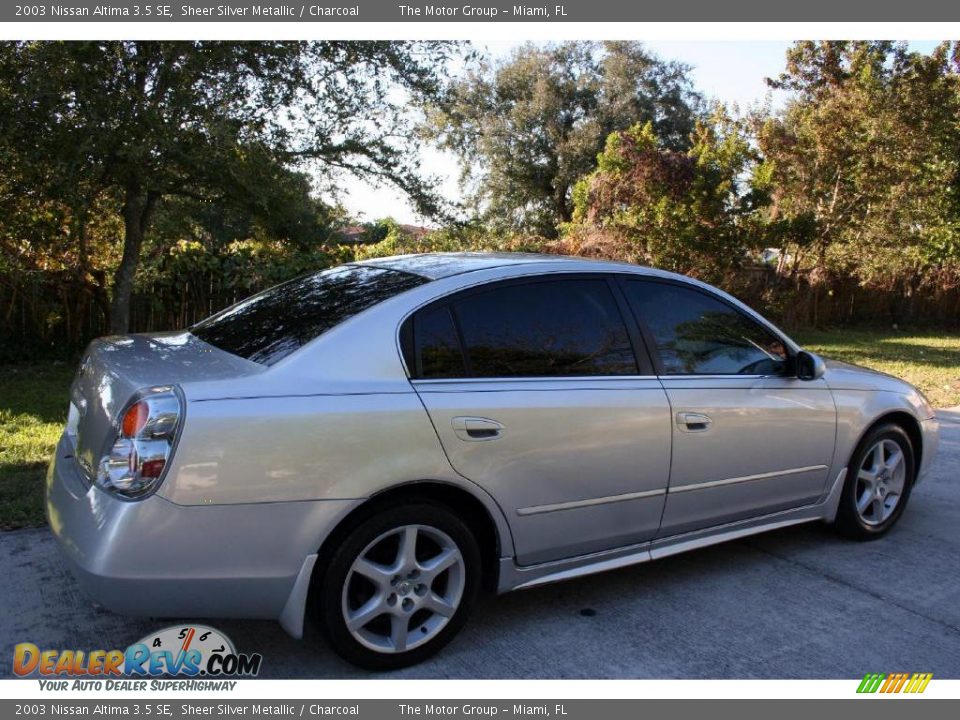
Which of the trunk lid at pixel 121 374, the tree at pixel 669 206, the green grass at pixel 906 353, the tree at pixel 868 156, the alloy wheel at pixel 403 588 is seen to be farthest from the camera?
the tree at pixel 868 156

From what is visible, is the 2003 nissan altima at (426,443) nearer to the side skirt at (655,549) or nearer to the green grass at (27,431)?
the side skirt at (655,549)

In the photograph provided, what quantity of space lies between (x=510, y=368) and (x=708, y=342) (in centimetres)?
122

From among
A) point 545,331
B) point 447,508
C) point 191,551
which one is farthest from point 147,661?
point 545,331

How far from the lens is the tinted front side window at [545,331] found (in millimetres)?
3436

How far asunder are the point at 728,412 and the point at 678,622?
103cm

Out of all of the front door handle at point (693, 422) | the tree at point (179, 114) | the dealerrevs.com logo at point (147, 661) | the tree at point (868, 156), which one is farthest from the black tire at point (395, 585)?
the tree at point (868, 156)

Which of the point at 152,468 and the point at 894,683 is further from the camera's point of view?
the point at 894,683

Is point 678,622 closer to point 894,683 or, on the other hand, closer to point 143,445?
point 894,683

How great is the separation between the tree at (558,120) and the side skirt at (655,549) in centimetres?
2361

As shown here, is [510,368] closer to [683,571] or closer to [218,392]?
[218,392]

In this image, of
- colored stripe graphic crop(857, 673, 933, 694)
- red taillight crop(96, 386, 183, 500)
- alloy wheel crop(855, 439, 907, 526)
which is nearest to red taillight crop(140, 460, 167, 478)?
red taillight crop(96, 386, 183, 500)

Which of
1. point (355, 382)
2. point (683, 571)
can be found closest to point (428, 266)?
point (355, 382)

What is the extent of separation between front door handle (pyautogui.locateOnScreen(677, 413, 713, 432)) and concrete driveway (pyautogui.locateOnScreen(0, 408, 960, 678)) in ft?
2.66

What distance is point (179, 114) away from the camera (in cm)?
734
